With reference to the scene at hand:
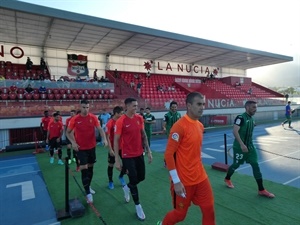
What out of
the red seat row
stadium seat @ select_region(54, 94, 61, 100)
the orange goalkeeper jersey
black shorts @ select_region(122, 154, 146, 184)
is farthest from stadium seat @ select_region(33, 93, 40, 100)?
the orange goalkeeper jersey

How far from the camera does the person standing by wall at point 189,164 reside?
281cm

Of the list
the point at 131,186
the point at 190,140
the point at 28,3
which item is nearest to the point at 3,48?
the point at 28,3

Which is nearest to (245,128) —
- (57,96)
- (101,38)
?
(57,96)

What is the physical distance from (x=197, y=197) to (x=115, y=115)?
3403 mm

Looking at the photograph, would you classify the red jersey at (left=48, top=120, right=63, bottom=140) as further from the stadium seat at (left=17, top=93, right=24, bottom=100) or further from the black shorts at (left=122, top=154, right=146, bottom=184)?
the stadium seat at (left=17, top=93, right=24, bottom=100)

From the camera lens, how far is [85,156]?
17.1 ft

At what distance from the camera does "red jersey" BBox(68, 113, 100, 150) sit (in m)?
5.21

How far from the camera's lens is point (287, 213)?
4.32 metres

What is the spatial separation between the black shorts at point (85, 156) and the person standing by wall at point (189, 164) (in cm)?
281

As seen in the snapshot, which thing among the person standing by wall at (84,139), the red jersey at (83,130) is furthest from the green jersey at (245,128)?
the red jersey at (83,130)

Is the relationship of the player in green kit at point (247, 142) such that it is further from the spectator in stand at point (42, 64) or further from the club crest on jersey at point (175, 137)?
the spectator in stand at point (42, 64)

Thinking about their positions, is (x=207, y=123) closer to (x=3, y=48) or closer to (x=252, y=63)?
(x=252, y=63)

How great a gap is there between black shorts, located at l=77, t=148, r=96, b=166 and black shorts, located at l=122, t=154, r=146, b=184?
130 centimetres

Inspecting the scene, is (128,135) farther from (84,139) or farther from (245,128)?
(245,128)
